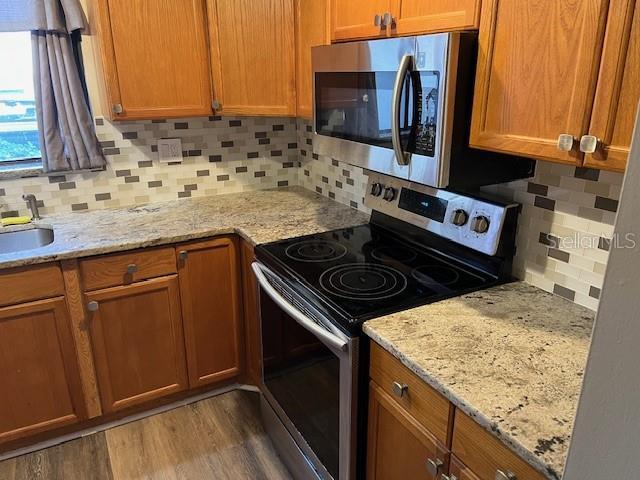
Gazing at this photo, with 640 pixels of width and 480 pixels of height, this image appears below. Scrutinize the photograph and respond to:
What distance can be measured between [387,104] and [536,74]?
466mm

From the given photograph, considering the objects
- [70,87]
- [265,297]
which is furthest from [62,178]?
[265,297]

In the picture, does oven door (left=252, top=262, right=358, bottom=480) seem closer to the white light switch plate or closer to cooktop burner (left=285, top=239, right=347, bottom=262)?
cooktop burner (left=285, top=239, right=347, bottom=262)

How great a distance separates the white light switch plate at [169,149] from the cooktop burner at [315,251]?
3.09 feet

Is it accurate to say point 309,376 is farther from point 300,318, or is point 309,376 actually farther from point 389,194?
point 389,194

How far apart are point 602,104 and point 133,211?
1.99 meters

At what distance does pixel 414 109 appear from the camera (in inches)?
53.7

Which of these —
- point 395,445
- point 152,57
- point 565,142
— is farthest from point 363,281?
point 152,57

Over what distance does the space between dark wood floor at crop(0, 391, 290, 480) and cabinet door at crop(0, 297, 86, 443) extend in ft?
0.47

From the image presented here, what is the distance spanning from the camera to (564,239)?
1.42 m

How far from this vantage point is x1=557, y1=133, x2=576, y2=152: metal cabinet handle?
40.1 inches

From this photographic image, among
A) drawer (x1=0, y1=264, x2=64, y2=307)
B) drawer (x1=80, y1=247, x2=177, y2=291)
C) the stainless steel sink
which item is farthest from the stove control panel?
the stainless steel sink

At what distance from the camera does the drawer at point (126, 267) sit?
76.2 inches

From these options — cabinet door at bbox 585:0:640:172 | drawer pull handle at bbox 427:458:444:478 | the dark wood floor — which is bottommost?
the dark wood floor

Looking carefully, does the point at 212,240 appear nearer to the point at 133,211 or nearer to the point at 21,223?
the point at 133,211
